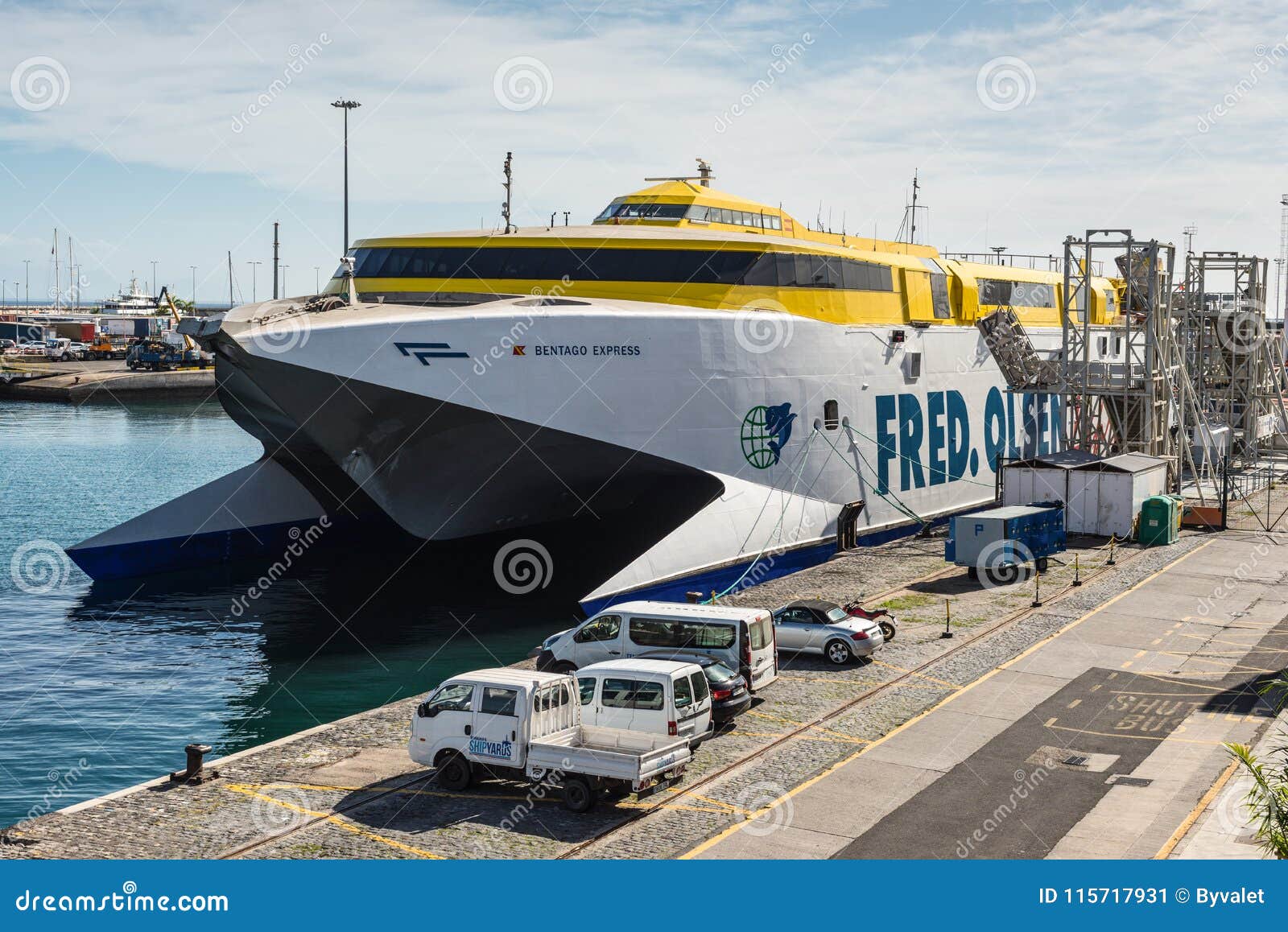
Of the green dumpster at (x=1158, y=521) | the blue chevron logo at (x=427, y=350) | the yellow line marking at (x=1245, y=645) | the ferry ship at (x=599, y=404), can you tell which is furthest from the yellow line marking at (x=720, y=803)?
the green dumpster at (x=1158, y=521)

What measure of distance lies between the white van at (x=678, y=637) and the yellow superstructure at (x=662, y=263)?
11134mm

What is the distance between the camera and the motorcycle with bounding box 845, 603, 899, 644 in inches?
1041

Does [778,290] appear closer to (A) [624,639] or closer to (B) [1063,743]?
(A) [624,639]

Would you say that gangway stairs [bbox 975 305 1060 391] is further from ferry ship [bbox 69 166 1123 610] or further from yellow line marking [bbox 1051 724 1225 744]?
yellow line marking [bbox 1051 724 1225 744]

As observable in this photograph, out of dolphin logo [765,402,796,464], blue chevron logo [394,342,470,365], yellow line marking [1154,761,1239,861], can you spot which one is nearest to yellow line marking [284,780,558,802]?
yellow line marking [1154,761,1239,861]

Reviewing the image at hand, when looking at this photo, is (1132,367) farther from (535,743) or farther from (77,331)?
(77,331)

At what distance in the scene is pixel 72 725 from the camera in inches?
933

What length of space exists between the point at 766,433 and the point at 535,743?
17.0 meters

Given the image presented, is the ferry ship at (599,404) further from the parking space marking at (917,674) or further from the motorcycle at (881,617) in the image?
→ the parking space marking at (917,674)

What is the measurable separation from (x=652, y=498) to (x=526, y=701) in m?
16.4

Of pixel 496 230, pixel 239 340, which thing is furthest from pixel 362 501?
pixel 239 340

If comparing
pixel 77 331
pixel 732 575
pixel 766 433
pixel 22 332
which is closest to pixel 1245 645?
pixel 732 575

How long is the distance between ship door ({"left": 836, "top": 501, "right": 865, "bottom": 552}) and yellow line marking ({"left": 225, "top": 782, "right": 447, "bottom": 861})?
22.0 m

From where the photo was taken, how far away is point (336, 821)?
54.0 ft
